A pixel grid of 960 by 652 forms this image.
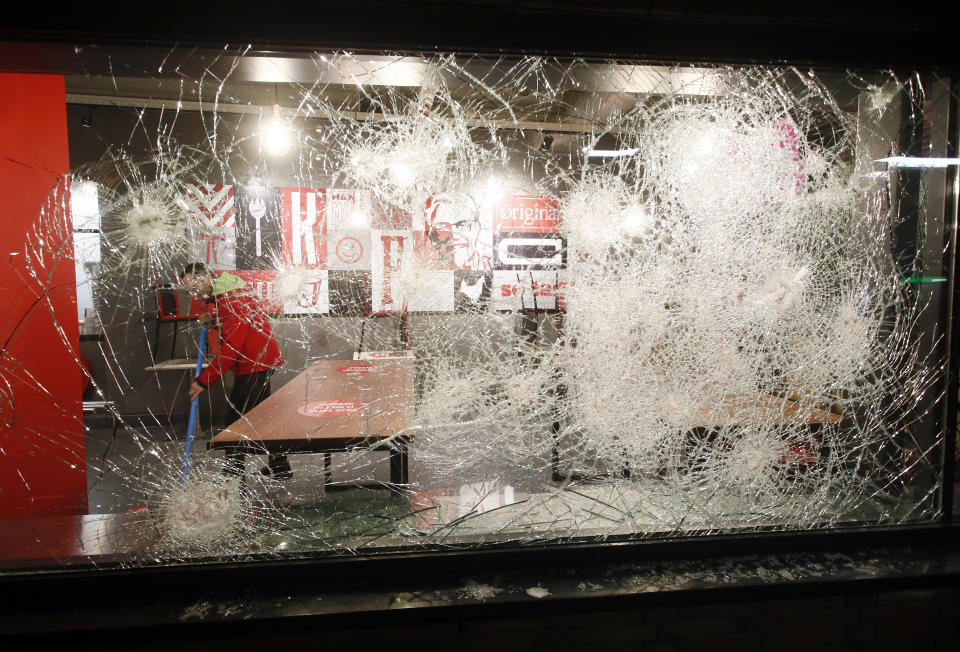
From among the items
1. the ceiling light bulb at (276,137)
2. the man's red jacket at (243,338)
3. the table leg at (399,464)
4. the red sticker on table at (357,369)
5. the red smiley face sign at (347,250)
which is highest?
the ceiling light bulb at (276,137)

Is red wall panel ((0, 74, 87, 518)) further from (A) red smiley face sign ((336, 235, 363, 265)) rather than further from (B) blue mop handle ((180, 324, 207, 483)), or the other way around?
(A) red smiley face sign ((336, 235, 363, 265))

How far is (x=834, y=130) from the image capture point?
155cm

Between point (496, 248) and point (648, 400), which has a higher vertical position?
point (496, 248)

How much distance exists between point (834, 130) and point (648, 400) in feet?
3.99

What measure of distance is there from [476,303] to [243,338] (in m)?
0.79

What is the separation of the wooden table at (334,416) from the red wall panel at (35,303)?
57 centimetres

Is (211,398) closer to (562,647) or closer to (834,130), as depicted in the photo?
(562,647)

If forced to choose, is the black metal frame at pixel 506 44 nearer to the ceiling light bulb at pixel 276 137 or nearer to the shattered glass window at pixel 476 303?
the shattered glass window at pixel 476 303

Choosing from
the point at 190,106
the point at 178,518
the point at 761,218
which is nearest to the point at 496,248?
the point at 761,218

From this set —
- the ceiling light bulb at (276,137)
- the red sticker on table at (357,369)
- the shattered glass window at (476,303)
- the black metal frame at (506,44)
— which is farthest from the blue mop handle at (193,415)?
the ceiling light bulb at (276,137)

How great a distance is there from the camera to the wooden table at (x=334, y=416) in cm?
140

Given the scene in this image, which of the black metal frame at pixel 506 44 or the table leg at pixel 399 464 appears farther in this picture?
the table leg at pixel 399 464

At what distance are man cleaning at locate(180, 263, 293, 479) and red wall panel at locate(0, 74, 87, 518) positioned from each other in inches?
17.2

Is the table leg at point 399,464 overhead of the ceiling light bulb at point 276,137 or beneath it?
beneath
